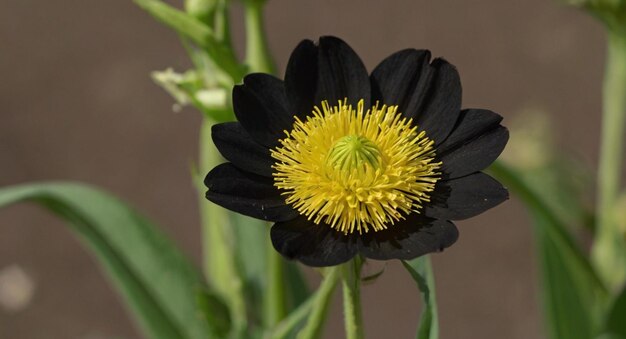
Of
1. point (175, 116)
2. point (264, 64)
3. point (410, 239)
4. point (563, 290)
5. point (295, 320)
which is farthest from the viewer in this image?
point (175, 116)

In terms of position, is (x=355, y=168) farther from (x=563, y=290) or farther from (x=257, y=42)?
(x=563, y=290)

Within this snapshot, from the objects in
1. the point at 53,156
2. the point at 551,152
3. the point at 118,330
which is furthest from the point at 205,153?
the point at 53,156

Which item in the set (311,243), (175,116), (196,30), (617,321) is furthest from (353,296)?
(175,116)

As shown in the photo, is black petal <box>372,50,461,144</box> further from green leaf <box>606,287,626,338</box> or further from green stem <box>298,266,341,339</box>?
green leaf <box>606,287,626,338</box>

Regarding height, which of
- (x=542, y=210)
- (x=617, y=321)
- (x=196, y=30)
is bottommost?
(x=617, y=321)

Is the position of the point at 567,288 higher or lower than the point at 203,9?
lower

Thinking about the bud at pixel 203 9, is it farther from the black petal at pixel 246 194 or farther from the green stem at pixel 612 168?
the green stem at pixel 612 168

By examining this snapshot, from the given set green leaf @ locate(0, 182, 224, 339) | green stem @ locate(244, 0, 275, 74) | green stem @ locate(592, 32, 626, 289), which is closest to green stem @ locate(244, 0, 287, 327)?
green stem @ locate(244, 0, 275, 74)

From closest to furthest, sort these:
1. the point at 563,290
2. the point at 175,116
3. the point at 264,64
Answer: the point at 264,64 → the point at 563,290 → the point at 175,116
